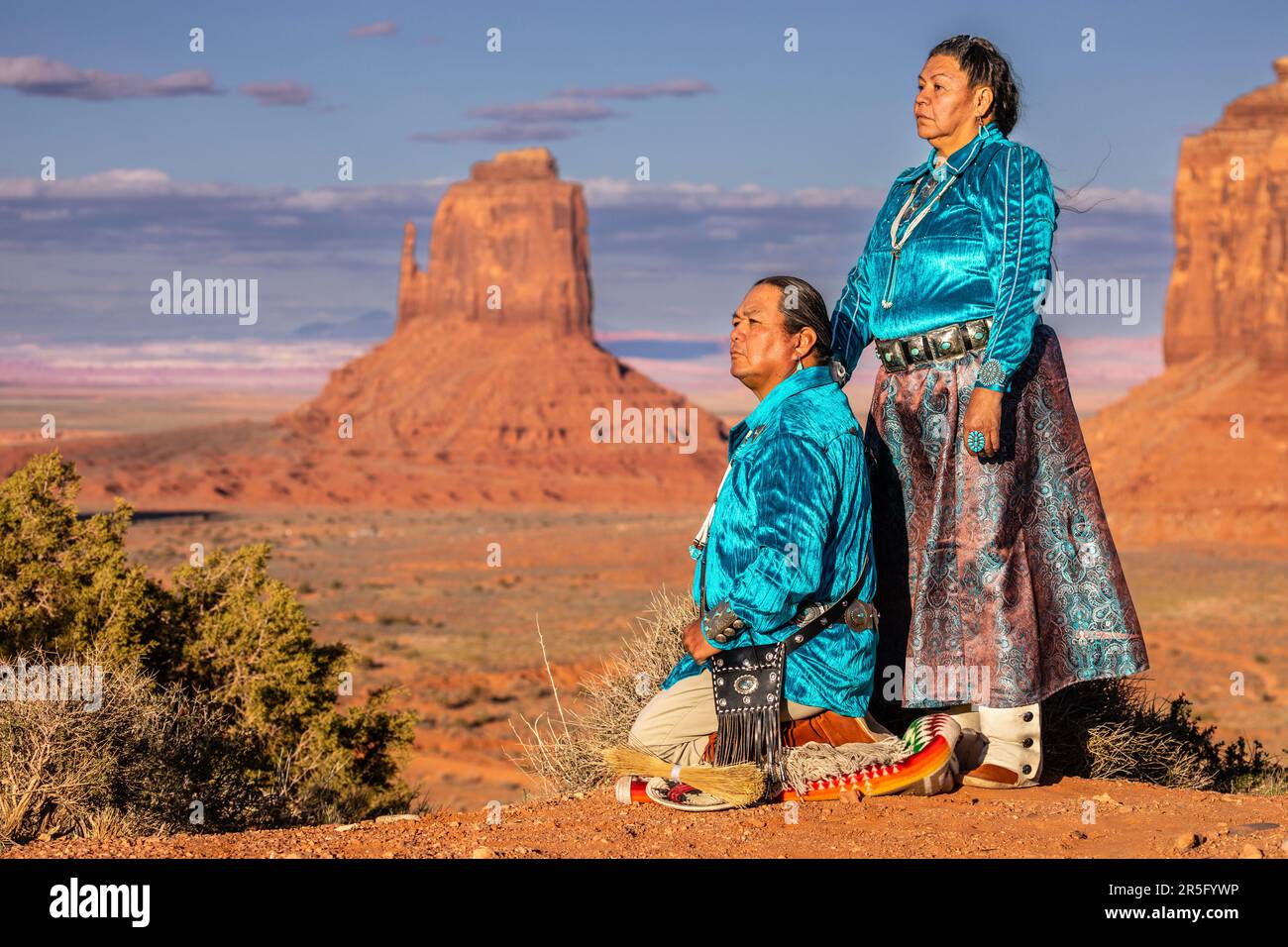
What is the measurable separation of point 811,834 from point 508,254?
341 ft

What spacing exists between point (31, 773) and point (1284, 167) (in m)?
74.2

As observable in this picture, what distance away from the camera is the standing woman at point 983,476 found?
5.14 metres

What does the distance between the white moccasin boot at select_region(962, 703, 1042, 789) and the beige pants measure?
63cm

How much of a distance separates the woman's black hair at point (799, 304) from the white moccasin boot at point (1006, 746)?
4.68 feet

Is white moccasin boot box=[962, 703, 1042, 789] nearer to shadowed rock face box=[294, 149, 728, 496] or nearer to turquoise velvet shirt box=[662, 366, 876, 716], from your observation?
turquoise velvet shirt box=[662, 366, 876, 716]

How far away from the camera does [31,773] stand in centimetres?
550

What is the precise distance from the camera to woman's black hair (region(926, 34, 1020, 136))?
17.3ft

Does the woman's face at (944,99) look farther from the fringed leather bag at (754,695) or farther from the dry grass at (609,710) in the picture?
the dry grass at (609,710)

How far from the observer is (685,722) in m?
5.03

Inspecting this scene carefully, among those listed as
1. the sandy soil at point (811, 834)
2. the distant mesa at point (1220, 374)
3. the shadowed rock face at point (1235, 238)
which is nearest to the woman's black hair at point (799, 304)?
the sandy soil at point (811, 834)

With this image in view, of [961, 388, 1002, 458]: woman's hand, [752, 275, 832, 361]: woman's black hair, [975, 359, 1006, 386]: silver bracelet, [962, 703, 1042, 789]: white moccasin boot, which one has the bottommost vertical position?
[962, 703, 1042, 789]: white moccasin boot

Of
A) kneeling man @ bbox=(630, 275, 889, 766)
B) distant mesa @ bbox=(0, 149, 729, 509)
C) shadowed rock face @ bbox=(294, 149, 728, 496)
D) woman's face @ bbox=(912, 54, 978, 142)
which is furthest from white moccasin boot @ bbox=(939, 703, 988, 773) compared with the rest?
shadowed rock face @ bbox=(294, 149, 728, 496)

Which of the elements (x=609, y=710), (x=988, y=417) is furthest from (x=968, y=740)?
(x=609, y=710)

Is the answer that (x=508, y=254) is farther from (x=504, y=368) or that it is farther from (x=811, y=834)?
(x=811, y=834)
